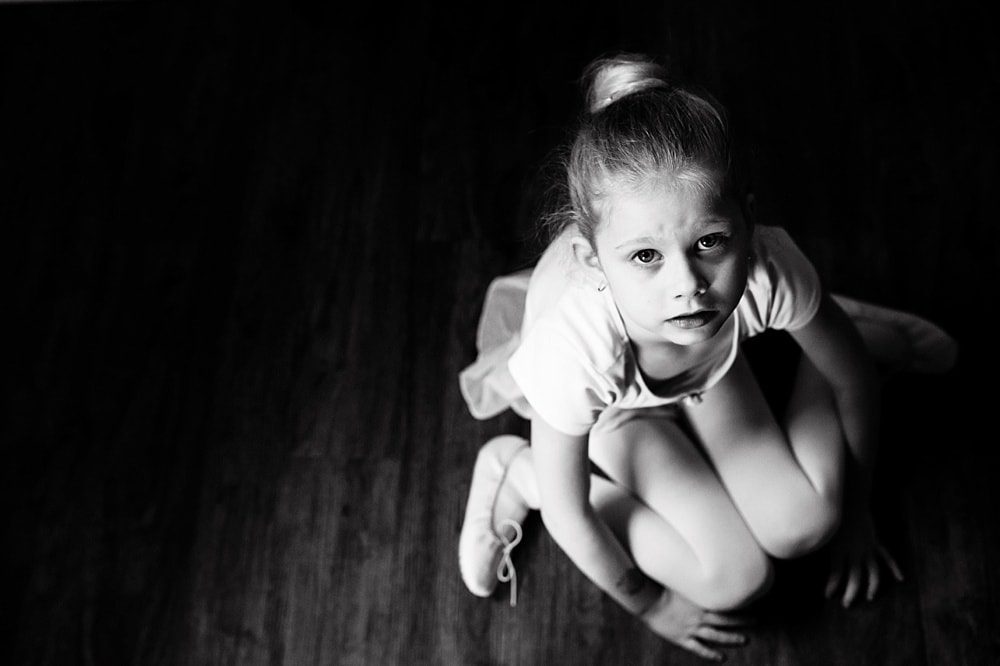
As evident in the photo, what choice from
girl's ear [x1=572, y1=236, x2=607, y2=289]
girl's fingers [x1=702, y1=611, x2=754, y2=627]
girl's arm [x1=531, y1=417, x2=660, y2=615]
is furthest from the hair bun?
girl's fingers [x1=702, y1=611, x2=754, y2=627]

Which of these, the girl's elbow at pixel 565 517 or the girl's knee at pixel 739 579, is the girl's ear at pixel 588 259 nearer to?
the girl's elbow at pixel 565 517

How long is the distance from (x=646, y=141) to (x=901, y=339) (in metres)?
0.62

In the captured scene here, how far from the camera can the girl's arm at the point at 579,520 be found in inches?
37.3

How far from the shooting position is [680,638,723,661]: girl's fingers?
1.09 meters

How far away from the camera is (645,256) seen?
768mm

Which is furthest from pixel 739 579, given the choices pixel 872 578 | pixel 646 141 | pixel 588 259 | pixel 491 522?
pixel 646 141

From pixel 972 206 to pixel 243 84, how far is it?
3.60 ft

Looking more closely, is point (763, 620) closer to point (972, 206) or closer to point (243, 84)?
point (972, 206)

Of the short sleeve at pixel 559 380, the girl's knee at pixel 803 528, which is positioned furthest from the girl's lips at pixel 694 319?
the girl's knee at pixel 803 528

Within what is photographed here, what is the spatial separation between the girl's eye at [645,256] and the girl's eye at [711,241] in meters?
0.04

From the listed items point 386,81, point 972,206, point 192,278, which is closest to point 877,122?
point 972,206

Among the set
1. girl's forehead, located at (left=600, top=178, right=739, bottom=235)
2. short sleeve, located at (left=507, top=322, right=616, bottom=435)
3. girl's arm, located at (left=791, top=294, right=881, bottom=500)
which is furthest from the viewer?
girl's arm, located at (left=791, top=294, right=881, bottom=500)

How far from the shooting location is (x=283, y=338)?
4.35 feet

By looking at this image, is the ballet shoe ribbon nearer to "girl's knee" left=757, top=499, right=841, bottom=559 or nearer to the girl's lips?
"girl's knee" left=757, top=499, right=841, bottom=559
